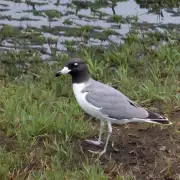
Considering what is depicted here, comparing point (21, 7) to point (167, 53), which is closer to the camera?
point (167, 53)

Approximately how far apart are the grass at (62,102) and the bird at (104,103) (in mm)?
466

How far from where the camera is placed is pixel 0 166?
564cm

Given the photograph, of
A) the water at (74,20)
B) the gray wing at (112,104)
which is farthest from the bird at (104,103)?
the water at (74,20)

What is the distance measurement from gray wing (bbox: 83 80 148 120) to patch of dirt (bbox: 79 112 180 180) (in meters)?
0.46

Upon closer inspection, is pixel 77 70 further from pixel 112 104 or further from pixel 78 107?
pixel 78 107

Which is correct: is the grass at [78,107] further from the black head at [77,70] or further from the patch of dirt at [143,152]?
the black head at [77,70]

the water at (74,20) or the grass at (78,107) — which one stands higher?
the water at (74,20)

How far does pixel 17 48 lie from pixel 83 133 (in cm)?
359

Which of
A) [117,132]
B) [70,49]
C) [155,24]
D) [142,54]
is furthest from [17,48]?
[117,132]

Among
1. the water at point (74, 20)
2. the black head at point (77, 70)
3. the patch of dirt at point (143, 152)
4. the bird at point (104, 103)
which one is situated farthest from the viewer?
the water at point (74, 20)

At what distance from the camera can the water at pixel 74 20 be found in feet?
32.6

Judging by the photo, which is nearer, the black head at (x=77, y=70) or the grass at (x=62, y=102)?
the grass at (x=62, y=102)

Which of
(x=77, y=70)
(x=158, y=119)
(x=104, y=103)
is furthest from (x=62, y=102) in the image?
(x=158, y=119)

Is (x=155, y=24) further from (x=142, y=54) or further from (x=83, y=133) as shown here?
(x=83, y=133)
